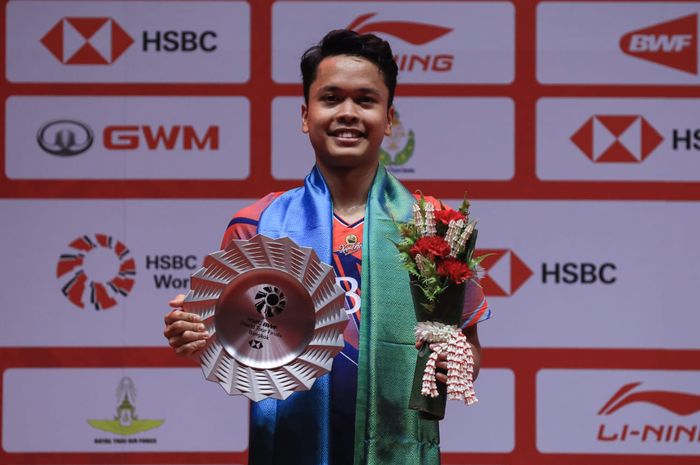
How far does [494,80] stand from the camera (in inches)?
149

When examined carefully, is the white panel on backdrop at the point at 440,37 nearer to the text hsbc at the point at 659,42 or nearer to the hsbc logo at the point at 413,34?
the hsbc logo at the point at 413,34

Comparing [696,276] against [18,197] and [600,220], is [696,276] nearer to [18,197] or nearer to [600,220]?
[600,220]

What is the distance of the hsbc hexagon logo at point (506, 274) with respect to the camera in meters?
3.77

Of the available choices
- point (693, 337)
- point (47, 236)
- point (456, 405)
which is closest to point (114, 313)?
point (47, 236)

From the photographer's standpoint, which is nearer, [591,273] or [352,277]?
[352,277]

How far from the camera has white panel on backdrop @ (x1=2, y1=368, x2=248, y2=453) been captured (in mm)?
3766

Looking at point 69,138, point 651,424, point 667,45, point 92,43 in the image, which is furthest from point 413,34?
point 651,424

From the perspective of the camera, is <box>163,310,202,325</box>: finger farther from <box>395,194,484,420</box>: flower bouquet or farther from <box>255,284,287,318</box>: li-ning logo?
<box>395,194,484,420</box>: flower bouquet

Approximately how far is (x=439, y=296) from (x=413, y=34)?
2222mm

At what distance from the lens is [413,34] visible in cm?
379

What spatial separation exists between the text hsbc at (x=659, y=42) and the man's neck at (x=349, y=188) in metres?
2.14

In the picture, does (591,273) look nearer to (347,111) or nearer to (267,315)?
(347,111)

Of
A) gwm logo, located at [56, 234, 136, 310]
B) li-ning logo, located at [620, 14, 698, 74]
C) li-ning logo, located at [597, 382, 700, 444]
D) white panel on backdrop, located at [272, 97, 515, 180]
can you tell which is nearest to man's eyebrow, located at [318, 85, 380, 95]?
white panel on backdrop, located at [272, 97, 515, 180]

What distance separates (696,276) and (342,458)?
2.37 meters
